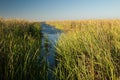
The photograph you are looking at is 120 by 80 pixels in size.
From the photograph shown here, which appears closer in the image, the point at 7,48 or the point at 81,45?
the point at 7,48

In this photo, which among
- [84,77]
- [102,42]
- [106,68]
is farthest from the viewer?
[102,42]

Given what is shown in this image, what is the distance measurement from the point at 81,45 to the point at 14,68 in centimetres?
174

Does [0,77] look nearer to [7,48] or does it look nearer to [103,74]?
[7,48]

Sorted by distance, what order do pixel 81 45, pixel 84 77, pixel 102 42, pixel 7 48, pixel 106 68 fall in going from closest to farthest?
pixel 84 77
pixel 106 68
pixel 7 48
pixel 102 42
pixel 81 45

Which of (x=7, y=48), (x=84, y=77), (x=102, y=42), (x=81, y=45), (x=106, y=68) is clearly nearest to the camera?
(x=84, y=77)

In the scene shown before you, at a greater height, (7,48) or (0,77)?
(7,48)

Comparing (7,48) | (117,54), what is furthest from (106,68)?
(7,48)

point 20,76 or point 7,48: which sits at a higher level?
point 7,48

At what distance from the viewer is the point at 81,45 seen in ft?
15.8

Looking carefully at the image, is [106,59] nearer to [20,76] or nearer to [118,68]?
[118,68]

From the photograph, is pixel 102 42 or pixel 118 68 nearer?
pixel 118 68

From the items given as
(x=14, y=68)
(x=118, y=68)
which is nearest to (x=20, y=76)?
(x=14, y=68)

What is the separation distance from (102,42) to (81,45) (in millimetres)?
607

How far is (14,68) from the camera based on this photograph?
342 centimetres
